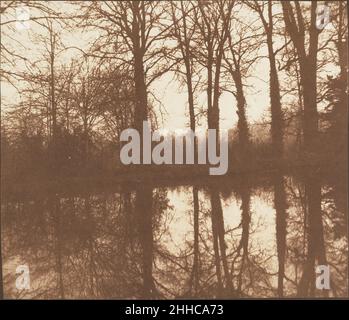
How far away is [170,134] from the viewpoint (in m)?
2.63

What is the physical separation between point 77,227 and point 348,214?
1548 millimetres

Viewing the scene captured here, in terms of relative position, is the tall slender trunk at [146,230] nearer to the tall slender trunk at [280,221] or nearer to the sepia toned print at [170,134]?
the sepia toned print at [170,134]

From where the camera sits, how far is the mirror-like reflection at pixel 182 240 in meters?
2.46

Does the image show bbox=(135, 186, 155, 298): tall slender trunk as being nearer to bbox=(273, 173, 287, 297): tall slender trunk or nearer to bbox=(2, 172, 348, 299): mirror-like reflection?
bbox=(2, 172, 348, 299): mirror-like reflection

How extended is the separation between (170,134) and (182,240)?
61 centimetres

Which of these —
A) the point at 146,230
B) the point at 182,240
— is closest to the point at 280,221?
the point at 182,240

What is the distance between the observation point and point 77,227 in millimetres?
2586

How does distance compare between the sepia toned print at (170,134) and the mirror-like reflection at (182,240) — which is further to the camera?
the sepia toned print at (170,134)

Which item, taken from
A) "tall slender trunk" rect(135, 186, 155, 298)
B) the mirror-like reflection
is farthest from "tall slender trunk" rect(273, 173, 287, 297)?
"tall slender trunk" rect(135, 186, 155, 298)

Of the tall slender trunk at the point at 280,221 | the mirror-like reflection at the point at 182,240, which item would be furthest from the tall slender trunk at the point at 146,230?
the tall slender trunk at the point at 280,221

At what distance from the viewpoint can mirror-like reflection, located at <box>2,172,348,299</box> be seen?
8.07ft

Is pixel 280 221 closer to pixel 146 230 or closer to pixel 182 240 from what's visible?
pixel 182 240
